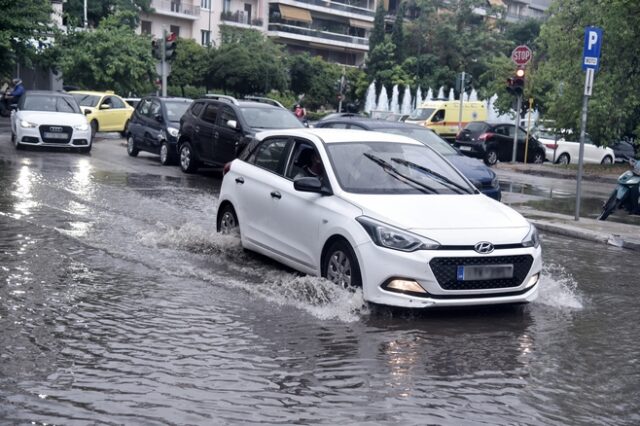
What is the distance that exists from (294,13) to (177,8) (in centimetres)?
1172

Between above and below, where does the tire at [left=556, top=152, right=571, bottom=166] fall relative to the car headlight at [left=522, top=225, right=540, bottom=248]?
below

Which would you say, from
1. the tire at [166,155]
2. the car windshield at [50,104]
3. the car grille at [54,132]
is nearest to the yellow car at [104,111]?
the car windshield at [50,104]

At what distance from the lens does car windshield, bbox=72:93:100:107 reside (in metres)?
32.3

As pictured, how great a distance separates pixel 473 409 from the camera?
5.41 metres

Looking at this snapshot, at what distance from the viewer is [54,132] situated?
22.5 meters

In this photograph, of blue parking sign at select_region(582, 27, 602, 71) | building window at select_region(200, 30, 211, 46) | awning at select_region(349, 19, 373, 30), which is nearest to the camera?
blue parking sign at select_region(582, 27, 602, 71)

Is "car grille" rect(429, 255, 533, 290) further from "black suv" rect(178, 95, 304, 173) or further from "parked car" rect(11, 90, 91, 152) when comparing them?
"parked car" rect(11, 90, 91, 152)

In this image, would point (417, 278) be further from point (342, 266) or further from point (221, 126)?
point (221, 126)

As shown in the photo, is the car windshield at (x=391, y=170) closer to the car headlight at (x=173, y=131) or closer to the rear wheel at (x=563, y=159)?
the car headlight at (x=173, y=131)

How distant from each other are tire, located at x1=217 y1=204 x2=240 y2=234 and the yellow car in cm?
2232

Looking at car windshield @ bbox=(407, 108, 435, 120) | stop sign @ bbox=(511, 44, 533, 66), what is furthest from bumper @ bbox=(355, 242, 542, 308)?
car windshield @ bbox=(407, 108, 435, 120)

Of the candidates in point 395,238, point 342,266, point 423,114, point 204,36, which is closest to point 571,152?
point 423,114

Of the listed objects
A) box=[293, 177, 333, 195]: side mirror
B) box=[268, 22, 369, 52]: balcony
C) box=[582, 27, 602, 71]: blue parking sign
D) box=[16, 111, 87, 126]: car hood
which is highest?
box=[268, 22, 369, 52]: balcony

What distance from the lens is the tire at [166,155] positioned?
21.6 meters
